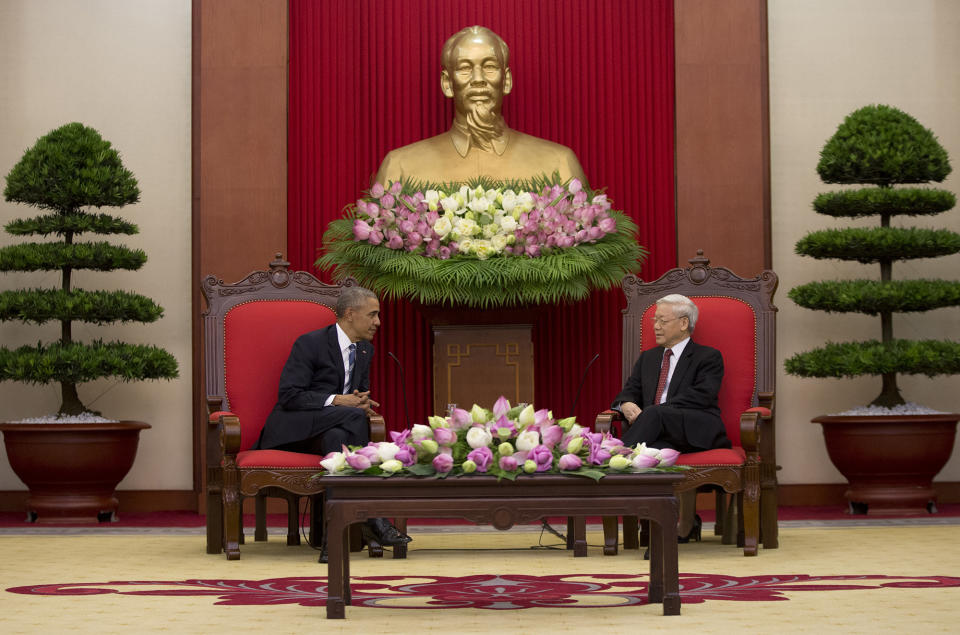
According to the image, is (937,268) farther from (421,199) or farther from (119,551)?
(119,551)

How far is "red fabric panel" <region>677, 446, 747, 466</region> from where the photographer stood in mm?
5023

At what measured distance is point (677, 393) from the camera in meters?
5.32

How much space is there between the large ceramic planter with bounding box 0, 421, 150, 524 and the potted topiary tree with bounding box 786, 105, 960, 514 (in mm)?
3384

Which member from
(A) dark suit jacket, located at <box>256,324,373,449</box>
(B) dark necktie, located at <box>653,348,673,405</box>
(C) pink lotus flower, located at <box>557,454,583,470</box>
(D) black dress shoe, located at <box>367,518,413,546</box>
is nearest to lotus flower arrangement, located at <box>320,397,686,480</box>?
(C) pink lotus flower, located at <box>557,454,583,470</box>

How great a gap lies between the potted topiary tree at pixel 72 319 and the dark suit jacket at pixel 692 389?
8.15ft

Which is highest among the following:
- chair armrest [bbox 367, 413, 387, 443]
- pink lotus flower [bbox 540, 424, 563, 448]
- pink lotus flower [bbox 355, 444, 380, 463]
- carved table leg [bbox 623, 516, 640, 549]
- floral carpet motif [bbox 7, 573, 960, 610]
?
pink lotus flower [bbox 540, 424, 563, 448]

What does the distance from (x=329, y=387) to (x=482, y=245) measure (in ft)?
3.05

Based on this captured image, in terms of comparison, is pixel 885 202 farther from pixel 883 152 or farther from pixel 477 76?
pixel 477 76

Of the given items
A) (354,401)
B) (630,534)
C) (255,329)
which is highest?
(255,329)

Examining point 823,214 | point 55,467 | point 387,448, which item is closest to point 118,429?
point 55,467

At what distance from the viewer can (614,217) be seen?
20.4 feet

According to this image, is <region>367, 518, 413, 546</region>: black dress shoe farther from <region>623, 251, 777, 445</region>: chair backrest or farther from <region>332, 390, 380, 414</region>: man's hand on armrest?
<region>623, 251, 777, 445</region>: chair backrest

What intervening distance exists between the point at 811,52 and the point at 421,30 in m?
2.15

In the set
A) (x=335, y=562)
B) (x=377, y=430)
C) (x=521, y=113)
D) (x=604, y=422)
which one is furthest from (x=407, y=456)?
(x=521, y=113)
